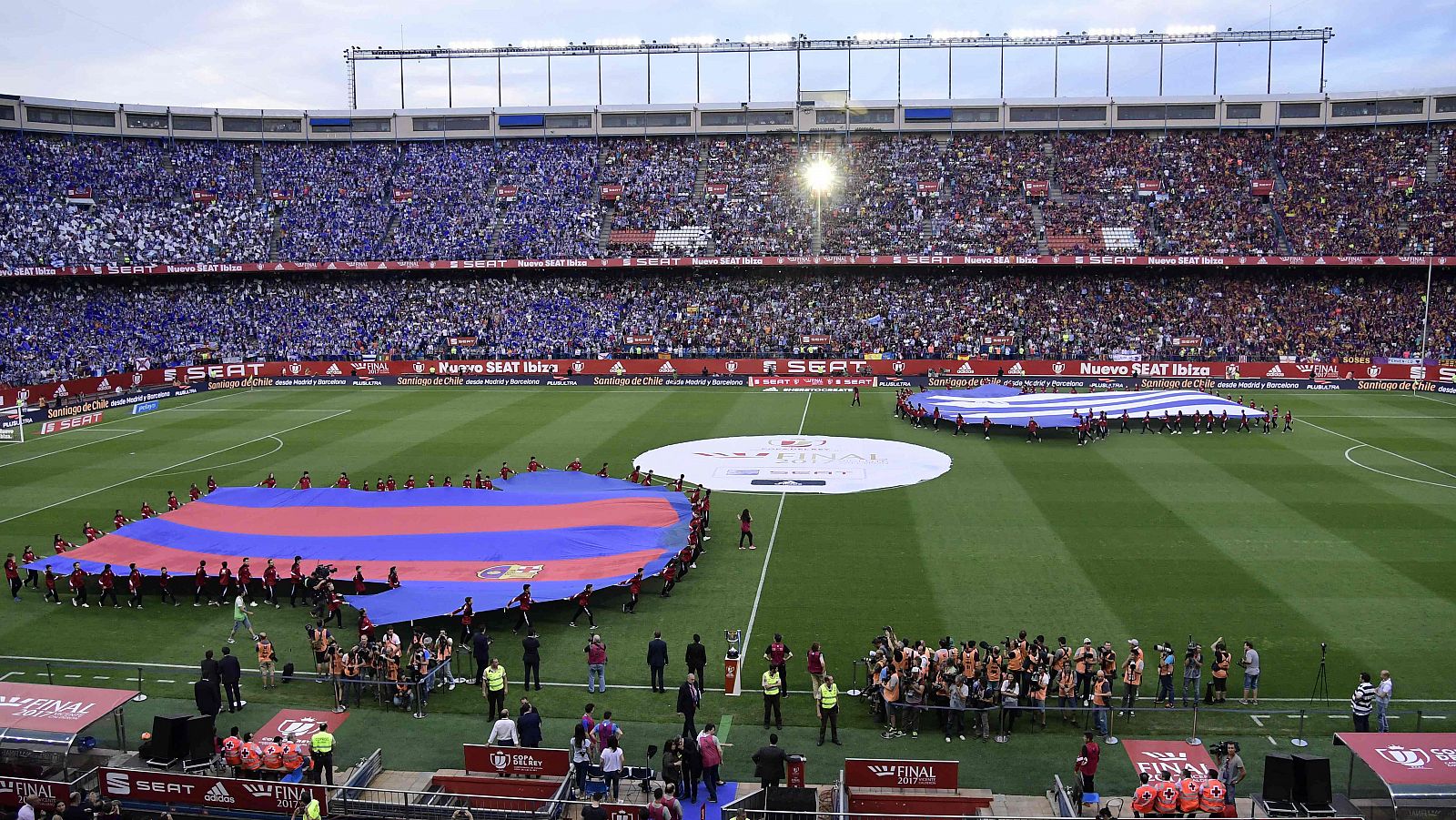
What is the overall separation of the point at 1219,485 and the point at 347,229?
59.3m

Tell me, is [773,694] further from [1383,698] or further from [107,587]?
[107,587]

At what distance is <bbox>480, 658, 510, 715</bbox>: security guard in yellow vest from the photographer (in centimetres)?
1842

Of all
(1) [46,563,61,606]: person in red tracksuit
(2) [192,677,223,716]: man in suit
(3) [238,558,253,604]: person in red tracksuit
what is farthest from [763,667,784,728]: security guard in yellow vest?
(1) [46,563,61,606]: person in red tracksuit

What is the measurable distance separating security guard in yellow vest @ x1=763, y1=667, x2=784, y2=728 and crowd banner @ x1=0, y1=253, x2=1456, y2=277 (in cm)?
5136

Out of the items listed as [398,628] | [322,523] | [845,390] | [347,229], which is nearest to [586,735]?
[398,628]

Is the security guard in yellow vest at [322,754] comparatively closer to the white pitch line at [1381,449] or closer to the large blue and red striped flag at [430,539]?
the large blue and red striped flag at [430,539]

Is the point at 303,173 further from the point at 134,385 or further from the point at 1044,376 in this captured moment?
the point at 1044,376

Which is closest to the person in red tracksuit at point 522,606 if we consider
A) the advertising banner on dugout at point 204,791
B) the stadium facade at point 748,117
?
the advertising banner on dugout at point 204,791

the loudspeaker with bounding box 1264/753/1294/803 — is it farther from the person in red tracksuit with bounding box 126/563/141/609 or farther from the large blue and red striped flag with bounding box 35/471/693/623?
the person in red tracksuit with bounding box 126/563/141/609

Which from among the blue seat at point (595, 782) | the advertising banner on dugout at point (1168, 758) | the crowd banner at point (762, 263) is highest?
the crowd banner at point (762, 263)

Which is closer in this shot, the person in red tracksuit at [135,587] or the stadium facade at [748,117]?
the person in red tracksuit at [135,587]

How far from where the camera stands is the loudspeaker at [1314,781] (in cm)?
1445

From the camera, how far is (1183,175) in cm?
7188

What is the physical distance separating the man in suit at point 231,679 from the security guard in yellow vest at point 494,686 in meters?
4.68
